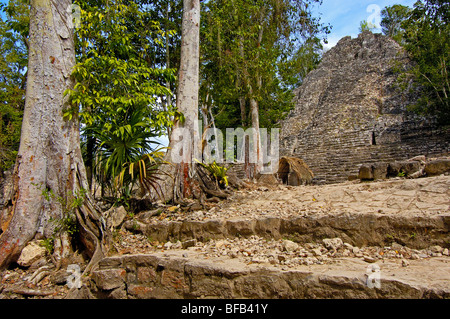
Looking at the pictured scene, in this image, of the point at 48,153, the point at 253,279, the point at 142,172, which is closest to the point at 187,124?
the point at 142,172

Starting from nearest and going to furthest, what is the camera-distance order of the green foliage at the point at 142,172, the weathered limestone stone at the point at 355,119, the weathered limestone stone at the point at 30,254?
the weathered limestone stone at the point at 30,254 → the green foliage at the point at 142,172 → the weathered limestone stone at the point at 355,119

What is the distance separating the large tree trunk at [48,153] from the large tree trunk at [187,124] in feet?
4.70

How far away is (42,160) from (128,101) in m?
1.35

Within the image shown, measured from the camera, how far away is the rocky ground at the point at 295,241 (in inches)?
105

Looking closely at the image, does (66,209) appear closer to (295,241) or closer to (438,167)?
(295,241)

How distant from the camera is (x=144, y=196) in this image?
15.2ft

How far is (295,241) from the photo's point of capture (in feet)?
10.8

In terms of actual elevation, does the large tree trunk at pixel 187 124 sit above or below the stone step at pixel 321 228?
above

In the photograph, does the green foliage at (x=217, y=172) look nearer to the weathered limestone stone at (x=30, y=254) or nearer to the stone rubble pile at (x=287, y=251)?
the stone rubble pile at (x=287, y=251)

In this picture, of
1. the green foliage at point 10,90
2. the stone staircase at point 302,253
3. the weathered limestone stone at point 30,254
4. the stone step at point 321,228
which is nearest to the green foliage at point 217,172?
the stone staircase at point 302,253
